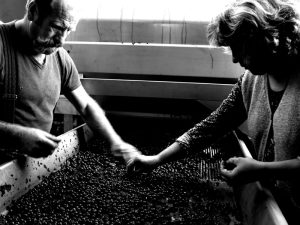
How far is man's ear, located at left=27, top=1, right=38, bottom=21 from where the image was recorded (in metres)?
1.53

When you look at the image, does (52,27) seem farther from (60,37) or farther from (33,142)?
(33,142)

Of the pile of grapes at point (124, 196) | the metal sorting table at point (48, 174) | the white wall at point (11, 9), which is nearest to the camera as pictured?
the metal sorting table at point (48, 174)

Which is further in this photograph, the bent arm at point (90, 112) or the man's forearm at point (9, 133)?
the bent arm at point (90, 112)

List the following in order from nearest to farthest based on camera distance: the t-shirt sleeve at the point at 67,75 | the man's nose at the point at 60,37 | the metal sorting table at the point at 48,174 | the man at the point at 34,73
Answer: the metal sorting table at the point at 48,174 < the man at the point at 34,73 < the man's nose at the point at 60,37 < the t-shirt sleeve at the point at 67,75

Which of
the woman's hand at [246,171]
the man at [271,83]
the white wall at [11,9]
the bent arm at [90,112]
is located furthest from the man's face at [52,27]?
the white wall at [11,9]

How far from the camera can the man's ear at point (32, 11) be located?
5.02 ft

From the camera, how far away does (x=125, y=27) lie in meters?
2.60

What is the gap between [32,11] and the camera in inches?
61.1

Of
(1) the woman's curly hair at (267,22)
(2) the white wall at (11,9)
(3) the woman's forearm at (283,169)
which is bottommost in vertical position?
(3) the woman's forearm at (283,169)

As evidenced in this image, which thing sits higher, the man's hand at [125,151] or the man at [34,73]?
the man at [34,73]

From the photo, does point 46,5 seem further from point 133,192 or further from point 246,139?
point 246,139

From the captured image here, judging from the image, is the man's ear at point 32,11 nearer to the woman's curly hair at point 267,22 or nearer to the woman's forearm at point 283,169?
the woman's curly hair at point 267,22

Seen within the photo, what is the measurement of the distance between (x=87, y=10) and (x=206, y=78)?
118 centimetres

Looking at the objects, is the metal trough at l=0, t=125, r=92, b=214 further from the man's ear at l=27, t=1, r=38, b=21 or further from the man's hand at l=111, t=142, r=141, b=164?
the man's ear at l=27, t=1, r=38, b=21
